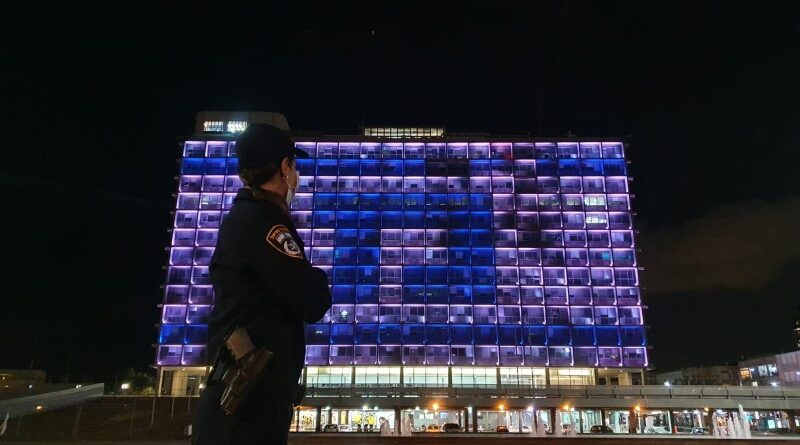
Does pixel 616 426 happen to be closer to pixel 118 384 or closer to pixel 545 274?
pixel 545 274

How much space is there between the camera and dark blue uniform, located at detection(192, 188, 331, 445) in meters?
2.08

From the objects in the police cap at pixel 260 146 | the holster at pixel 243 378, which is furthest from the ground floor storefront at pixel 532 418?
the holster at pixel 243 378

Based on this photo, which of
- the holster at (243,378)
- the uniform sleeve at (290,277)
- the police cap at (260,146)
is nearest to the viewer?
the holster at (243,378)

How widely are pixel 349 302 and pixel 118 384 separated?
1667 inches

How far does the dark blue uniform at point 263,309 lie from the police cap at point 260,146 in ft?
0.93

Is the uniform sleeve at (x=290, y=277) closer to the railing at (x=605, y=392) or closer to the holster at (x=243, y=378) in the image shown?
the holster at (x=243, y=378)

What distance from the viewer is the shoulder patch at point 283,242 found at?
2.26 m

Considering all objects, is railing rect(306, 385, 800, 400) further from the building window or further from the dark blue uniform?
the dark blue uniform

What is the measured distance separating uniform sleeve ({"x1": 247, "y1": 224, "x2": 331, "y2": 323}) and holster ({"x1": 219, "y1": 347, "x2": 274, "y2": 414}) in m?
0.27

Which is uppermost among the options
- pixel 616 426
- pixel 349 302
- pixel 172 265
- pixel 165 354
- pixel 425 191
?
pixel 425 191

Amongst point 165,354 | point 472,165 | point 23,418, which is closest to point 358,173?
point 472,165

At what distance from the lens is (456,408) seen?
6556cm

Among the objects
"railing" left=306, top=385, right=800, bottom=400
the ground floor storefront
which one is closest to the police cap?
the ground floor storefront

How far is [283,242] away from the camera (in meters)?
2.29
